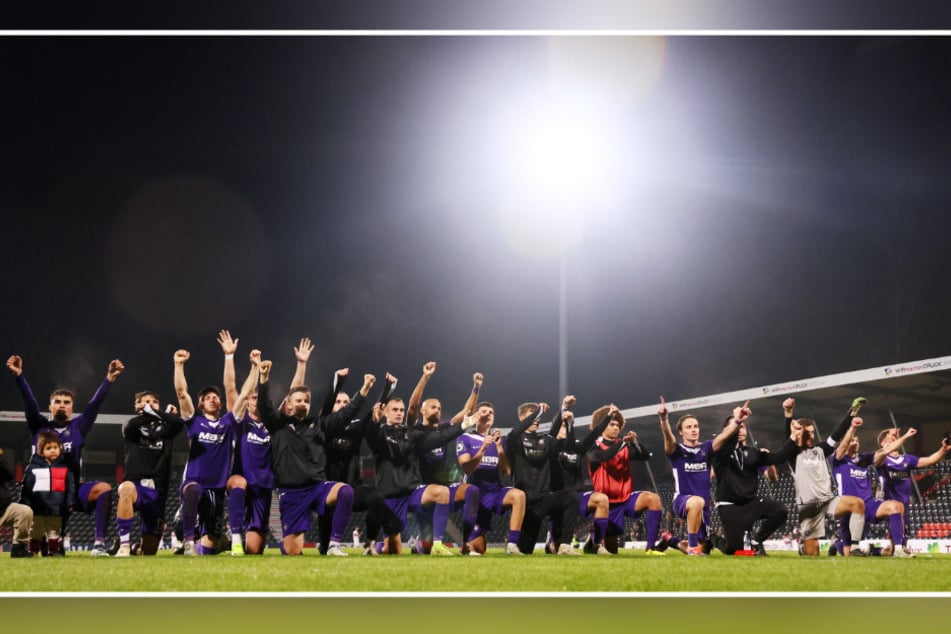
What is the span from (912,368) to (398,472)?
28.5ft

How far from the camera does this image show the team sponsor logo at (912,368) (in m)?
13.0

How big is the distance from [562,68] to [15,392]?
541 inches

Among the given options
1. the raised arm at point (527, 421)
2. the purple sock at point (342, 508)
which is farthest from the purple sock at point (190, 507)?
the raised arm at point (527, 421)

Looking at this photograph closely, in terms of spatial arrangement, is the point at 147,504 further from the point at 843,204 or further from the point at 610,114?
the point at 843,204

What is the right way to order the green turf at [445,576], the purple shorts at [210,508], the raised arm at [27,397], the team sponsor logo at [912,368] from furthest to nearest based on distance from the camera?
1. the team sponsor logo at [912,368]
2. the purple shorts at [210,508]
3. the raised arm at [27,397]
4. the green turf at [445,576]

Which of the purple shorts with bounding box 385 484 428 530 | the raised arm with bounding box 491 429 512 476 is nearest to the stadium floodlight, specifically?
the raised arm with bounding box 491 429 512 476

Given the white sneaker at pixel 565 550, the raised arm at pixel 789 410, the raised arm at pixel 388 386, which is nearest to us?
the raised arm at pixel 388 386

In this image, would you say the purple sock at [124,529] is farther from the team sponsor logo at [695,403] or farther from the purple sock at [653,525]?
the team sponsor logo at [695,403]

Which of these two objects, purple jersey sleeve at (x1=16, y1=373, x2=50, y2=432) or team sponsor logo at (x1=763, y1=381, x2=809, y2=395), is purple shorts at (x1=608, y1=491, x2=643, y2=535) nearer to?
purple jersey sleeve at (x1=16, y1=373, x2=50, y2=432)

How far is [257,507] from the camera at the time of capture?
7906mm

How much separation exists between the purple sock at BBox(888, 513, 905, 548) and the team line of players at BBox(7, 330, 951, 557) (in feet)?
0.06

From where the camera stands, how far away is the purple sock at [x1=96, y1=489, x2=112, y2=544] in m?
7.78

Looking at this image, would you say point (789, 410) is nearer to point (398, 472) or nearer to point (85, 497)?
point (398, 472)

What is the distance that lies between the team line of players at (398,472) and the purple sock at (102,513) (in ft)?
0.06
